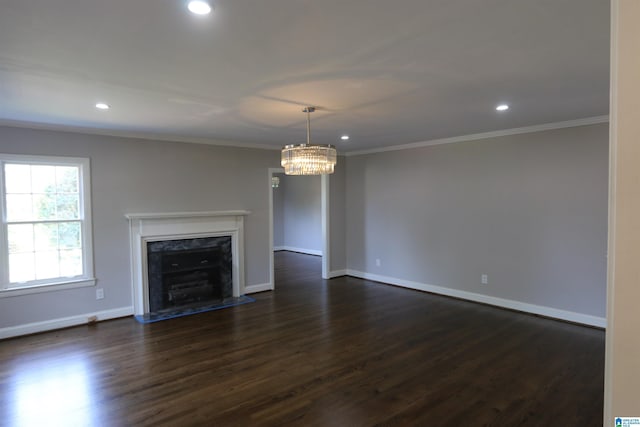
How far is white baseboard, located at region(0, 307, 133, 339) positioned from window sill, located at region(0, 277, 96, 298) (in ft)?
1.22

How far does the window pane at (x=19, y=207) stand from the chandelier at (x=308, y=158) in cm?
325

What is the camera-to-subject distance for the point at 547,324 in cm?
445

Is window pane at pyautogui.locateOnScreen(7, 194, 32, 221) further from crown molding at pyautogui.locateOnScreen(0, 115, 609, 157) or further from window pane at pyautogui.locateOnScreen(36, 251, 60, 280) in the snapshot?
crown molding at pyautogui.locateOnScreen(0, 115, 609, 157)

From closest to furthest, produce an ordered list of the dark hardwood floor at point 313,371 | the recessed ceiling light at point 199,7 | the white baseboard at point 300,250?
the recessed ceiling light at point 199,7 < the dark hardwood floor at point 313,371 < the white baseboard at point 300,250

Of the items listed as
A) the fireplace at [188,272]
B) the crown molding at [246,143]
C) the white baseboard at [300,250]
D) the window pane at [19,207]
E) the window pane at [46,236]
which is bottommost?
the white baseboard at [300,250]

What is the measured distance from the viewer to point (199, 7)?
66.2 inches

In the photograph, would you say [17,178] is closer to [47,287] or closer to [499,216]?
[47,287]

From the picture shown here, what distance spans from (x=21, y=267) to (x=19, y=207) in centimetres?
70

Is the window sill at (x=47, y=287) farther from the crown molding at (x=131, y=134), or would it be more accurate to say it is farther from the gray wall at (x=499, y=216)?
the gray wall at (x=499, y=216)

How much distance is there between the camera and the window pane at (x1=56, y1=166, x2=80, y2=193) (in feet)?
14.9

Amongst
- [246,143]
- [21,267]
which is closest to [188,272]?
[21,267]

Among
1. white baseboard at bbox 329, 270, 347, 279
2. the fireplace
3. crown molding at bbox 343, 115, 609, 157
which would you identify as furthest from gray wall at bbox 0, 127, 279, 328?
crown molding at bbox 343, 115, 609, 157

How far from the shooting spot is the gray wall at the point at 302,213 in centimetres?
1020

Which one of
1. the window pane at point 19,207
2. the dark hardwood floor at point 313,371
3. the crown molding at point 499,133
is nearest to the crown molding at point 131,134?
the window pane at point 19,207
